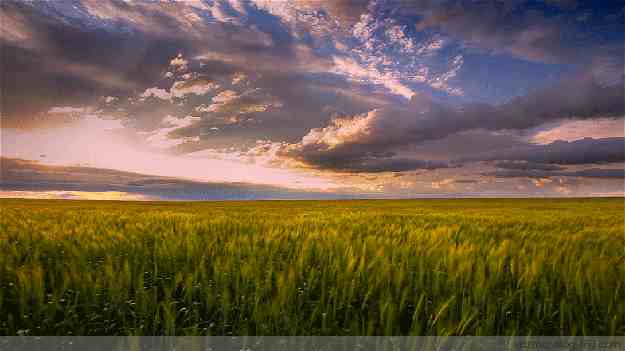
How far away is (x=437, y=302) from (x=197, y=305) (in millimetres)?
1545

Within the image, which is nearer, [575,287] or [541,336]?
[541,336]

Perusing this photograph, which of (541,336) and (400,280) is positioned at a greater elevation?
(400,280)

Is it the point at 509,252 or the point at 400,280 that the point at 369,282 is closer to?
the point at 400,280

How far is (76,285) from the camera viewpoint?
225 centimetres

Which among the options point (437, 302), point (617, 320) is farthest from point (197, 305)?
point (617, 320)

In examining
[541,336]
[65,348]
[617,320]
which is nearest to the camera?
[65,348]

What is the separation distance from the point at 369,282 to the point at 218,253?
1.67 m

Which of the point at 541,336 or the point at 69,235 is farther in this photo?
the point at 69,235

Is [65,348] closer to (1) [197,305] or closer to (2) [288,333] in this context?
(1) [197,305]

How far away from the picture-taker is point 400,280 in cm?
235

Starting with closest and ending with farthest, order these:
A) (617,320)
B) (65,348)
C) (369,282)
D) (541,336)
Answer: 1. (65,348)
2. (541,336)
3. (617,320)
4. (369,282)

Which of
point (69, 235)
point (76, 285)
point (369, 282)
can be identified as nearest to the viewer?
point (76, 285)

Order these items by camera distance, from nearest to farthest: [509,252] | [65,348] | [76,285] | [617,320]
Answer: [65,348], [617,320], [76,285], [509,252]

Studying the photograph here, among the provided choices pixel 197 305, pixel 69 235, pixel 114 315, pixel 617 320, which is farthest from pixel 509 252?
pixel 69 235
